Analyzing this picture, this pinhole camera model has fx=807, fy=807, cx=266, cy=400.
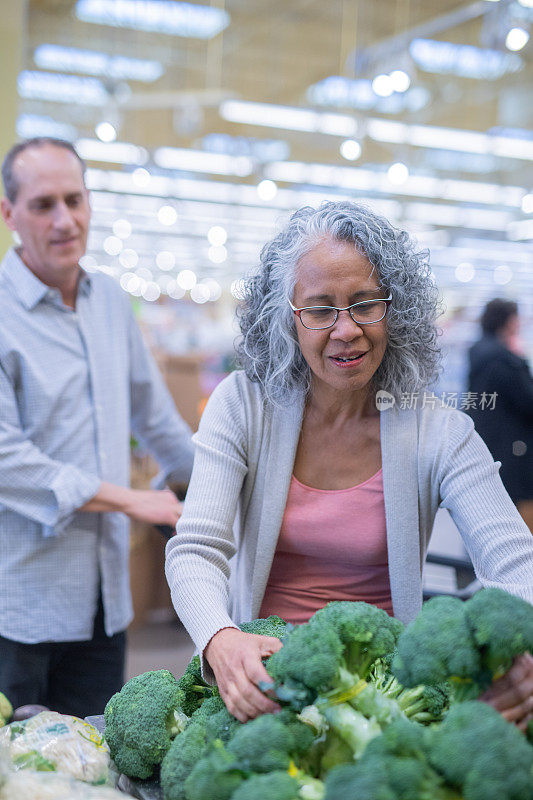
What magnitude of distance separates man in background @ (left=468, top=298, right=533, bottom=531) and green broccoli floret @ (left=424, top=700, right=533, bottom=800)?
2.28 ft

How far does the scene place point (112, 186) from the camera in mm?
Result: 9383

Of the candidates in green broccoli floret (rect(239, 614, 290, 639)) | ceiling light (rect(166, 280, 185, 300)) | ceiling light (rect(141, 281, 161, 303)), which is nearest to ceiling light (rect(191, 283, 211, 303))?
ceiling light (rect(166, 280, 185, 300))

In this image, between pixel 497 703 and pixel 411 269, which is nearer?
pixel 497 703

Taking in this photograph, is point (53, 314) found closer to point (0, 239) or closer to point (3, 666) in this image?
point (3, 666)

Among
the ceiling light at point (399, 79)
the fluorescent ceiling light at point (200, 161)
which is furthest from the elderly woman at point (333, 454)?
the fluorescent ceiling light at point (200, 161)

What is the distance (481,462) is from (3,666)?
1.21m

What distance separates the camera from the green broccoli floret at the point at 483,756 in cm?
79

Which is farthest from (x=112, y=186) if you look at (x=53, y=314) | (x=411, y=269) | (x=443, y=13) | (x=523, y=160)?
(x=411, y=269)

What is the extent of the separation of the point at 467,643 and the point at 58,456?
1.28m

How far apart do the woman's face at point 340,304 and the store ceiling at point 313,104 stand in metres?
4.96

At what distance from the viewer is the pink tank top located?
1.41m

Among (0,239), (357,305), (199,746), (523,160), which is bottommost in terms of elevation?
(199,746)

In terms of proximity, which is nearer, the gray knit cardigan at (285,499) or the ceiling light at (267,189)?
the gray knit cardigan at (285,499)

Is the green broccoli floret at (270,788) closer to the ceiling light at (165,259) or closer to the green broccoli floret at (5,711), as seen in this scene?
the green broccoli floret at (5,711)
